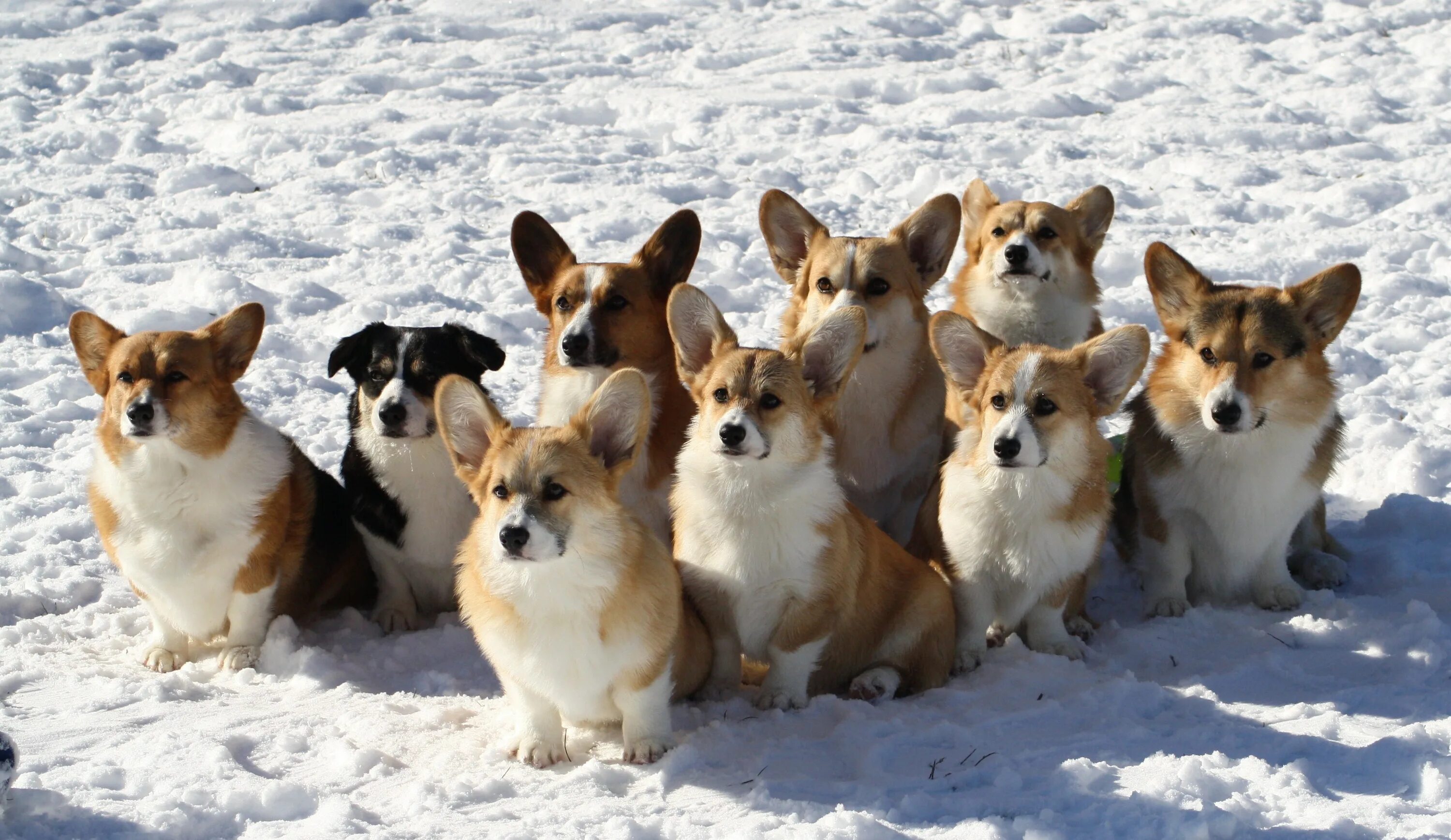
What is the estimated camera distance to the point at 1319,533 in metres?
5.57

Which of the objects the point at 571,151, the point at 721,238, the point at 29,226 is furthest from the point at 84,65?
the point at 721,238

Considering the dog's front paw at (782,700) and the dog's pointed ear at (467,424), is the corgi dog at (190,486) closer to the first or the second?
the dog's pointed ear at (467,424)

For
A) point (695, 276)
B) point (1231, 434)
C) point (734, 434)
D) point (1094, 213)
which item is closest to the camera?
point (734, 434)

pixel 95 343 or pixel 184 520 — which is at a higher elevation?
pixel 95 343

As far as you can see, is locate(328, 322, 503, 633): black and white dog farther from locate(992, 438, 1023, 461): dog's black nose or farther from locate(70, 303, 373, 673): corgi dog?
locate(992, 438, 1023, 461): dog's black nose

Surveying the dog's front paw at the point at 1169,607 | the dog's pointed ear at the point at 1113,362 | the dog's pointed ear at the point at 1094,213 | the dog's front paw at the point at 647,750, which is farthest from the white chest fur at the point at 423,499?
the dog's pointed ear at the point at 1094,213

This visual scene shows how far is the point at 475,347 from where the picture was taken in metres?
5.01

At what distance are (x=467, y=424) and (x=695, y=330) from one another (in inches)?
36.7

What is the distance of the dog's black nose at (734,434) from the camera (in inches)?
163

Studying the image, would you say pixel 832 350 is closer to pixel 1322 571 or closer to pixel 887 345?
pixel 887 345

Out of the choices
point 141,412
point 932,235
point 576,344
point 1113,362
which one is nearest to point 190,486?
point 141,412

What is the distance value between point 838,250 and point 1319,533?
2370 mm

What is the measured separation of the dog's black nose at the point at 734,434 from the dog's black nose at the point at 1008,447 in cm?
91

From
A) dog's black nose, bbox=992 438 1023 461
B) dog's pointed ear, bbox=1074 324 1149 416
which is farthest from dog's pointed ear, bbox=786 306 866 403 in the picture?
dog's pointed ear, bbox=1074 324 1149 416
